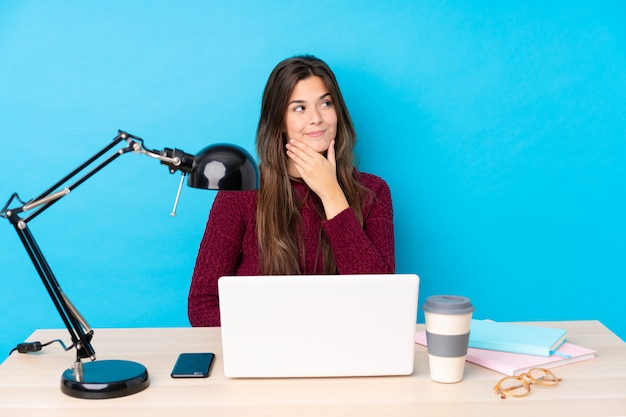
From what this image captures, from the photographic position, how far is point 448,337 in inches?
58.2

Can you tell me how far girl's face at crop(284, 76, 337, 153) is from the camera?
2.52 meters

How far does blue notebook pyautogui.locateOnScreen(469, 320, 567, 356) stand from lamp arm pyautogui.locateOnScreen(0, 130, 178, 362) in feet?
2.66

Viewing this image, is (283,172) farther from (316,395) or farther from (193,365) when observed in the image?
(316,395)

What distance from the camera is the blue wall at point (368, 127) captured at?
8.96ft

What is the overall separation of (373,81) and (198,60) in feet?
2.18

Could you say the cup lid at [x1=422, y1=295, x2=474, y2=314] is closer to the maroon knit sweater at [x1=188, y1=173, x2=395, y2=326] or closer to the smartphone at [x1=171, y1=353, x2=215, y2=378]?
the smartphone at [x1=171, y1=353, x2=215, y2=378]

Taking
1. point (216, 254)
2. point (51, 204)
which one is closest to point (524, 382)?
point (51, 204)

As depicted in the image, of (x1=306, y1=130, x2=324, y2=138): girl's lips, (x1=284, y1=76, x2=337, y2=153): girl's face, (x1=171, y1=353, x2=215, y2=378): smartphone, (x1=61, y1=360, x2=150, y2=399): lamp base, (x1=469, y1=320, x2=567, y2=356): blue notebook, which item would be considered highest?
(x1=284, y1=76, x2=337, y2=153): girl's face

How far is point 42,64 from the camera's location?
8.95 ft

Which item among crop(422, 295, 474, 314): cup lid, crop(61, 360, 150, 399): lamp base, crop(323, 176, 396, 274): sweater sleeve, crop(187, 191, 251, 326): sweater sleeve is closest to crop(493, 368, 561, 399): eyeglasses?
crop(422, 295, 474, 314): cup lid

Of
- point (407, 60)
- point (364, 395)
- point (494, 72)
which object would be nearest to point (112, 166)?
point (407, 60)

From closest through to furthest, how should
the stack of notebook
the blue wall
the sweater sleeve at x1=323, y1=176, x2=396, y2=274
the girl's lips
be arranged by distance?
1. the stack of notebook
2. the sweater sleeve at x1=323, y1=176, x2=396, y2=274
3. the girl's lips
4. the blue wall

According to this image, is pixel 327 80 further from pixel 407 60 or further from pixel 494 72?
pixel 494 72

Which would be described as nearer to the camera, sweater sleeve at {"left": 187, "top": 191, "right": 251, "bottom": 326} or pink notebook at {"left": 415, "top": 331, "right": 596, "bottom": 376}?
pink notebook at {"left": 415, "top": 331, "right": 596, "bottom": 376}
